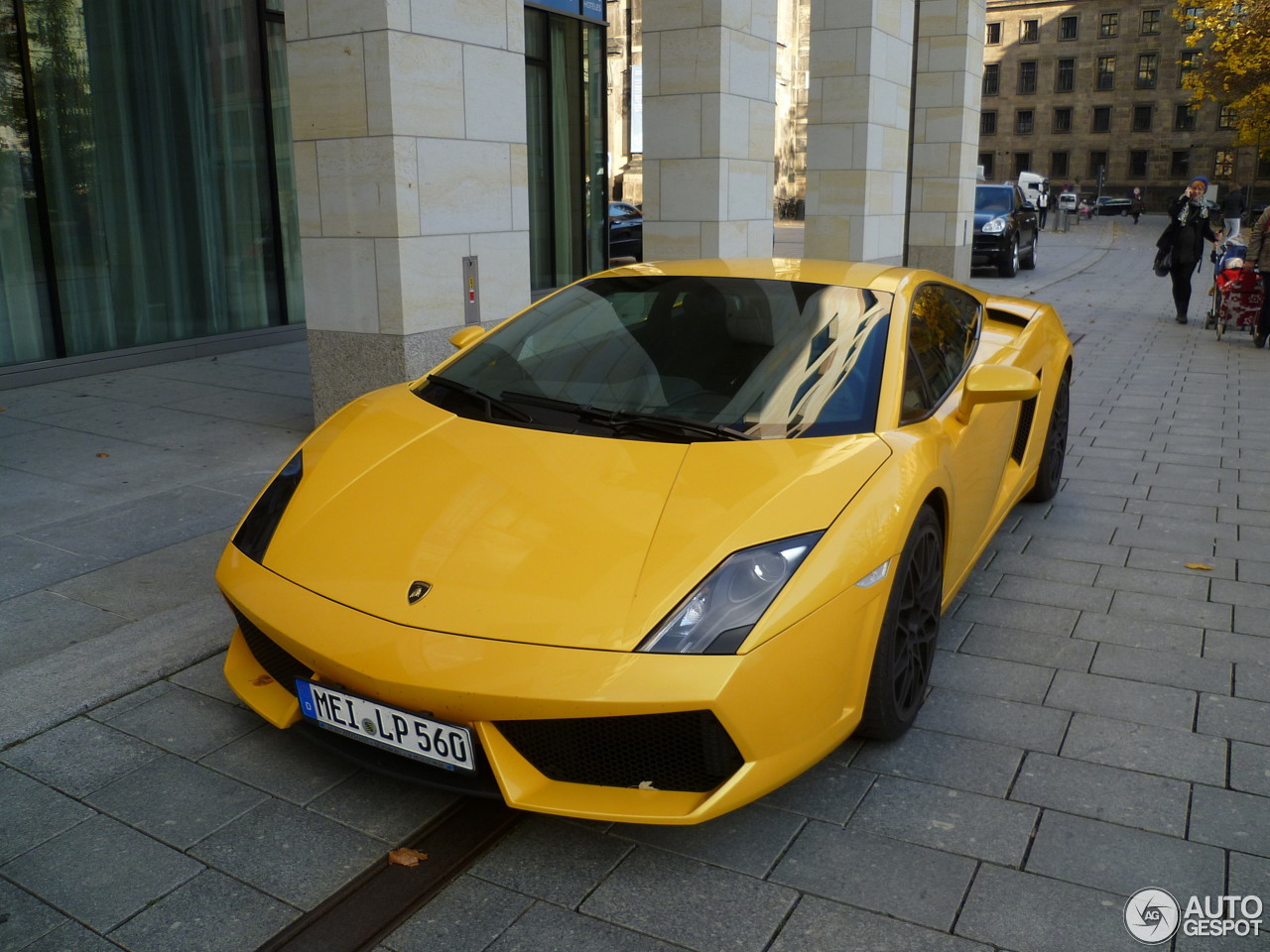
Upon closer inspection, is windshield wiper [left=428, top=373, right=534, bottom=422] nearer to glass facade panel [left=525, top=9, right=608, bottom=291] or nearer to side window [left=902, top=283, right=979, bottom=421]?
side window [left=902, top=283, right=979, bottom=421]

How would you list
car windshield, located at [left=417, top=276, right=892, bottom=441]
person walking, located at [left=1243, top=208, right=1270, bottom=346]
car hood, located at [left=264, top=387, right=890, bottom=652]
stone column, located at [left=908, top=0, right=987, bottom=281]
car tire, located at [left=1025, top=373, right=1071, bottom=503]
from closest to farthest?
car hood, located at [left=264, top=387, right=890, bottom=652]
car windshield, located at [left=417, top=276, right=892, bottom=441]
car tire, located at [left=1025, top=373, right=1071, bottom=503]
person walking, located at [left=1243, top=208, right=1270, bottom=346]
stone column, located at [left=908, top=0, right=987, bottom=281]

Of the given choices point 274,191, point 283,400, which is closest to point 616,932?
point 283,400

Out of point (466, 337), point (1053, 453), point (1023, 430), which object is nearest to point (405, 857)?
point (466, 337)

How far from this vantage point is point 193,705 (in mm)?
3701

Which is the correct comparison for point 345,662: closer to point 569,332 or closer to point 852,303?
point 569,332

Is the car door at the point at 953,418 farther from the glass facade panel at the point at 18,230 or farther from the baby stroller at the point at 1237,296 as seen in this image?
the baby stroller at the point at 1237,296

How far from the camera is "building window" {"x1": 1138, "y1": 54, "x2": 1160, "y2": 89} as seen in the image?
80.8 metres

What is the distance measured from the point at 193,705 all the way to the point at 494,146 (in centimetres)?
485

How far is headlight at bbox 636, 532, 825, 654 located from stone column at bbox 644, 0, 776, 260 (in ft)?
25.8

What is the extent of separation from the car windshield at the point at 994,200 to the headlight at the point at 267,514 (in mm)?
20577

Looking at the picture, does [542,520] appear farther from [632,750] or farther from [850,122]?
[850,122]

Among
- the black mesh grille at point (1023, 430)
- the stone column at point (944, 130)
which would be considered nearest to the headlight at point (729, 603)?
the black mesh grille at point (1023, 430)

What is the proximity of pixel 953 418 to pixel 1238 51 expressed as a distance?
114 ft

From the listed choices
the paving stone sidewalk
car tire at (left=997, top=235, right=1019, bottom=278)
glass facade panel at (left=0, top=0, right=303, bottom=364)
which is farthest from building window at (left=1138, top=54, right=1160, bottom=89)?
the paving stone sidewalk
